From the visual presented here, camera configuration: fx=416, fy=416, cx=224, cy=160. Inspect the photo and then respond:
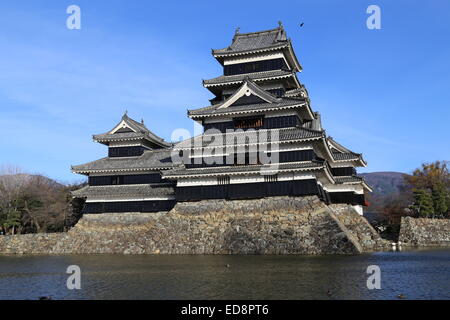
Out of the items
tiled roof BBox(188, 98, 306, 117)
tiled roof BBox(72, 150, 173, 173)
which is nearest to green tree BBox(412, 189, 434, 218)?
tiled roof BBox(188, 98, 306, 117)

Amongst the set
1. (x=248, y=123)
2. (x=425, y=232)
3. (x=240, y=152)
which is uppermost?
(x=248, y=123)

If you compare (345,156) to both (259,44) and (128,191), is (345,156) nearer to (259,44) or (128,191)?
(259,44)

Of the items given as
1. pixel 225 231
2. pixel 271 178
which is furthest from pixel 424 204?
pixel 225 231

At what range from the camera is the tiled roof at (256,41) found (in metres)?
34.9

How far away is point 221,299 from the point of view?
1182cm

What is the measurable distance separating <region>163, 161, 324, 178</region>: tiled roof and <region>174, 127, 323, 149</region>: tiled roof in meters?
1.71

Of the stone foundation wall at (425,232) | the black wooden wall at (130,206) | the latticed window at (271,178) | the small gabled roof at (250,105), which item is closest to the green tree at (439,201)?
the stone foundation wall at (425,232)

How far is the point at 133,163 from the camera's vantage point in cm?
3672

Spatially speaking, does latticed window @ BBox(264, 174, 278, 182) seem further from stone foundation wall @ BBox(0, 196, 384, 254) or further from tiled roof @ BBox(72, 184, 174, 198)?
tiled roof @ BBox(72, 184, 174, 198)

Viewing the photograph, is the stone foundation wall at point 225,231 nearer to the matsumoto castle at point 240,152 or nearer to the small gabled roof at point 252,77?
the matsumoto castle at point 240,152

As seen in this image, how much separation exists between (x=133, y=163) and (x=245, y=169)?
12.3 m
